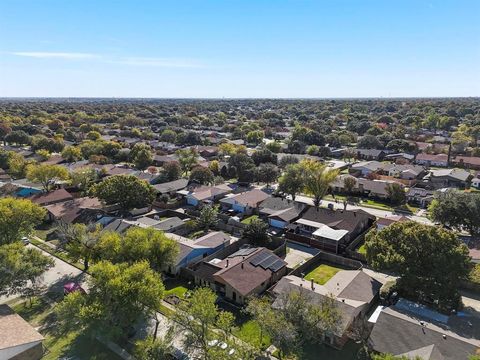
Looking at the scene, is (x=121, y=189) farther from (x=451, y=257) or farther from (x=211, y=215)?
(x=451, y=257)

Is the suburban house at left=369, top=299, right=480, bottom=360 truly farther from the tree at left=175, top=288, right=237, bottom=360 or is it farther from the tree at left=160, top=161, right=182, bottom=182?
the tree at left=160, top=161, right=182, bottom=182

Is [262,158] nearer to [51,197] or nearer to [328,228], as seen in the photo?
[328,228]

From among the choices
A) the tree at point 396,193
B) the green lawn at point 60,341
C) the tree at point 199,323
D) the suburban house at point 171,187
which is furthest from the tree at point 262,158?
the tree at point 199,323

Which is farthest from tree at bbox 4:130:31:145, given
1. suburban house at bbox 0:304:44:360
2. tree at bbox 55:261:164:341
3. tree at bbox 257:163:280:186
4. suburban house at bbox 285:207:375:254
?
tree at bbox 55:261:164:341

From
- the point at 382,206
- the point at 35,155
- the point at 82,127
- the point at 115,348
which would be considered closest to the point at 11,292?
the point at 115,348

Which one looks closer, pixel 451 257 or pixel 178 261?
pixel 451 257

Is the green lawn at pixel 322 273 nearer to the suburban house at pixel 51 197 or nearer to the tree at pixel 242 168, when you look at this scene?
the tree at pixel 242 168
